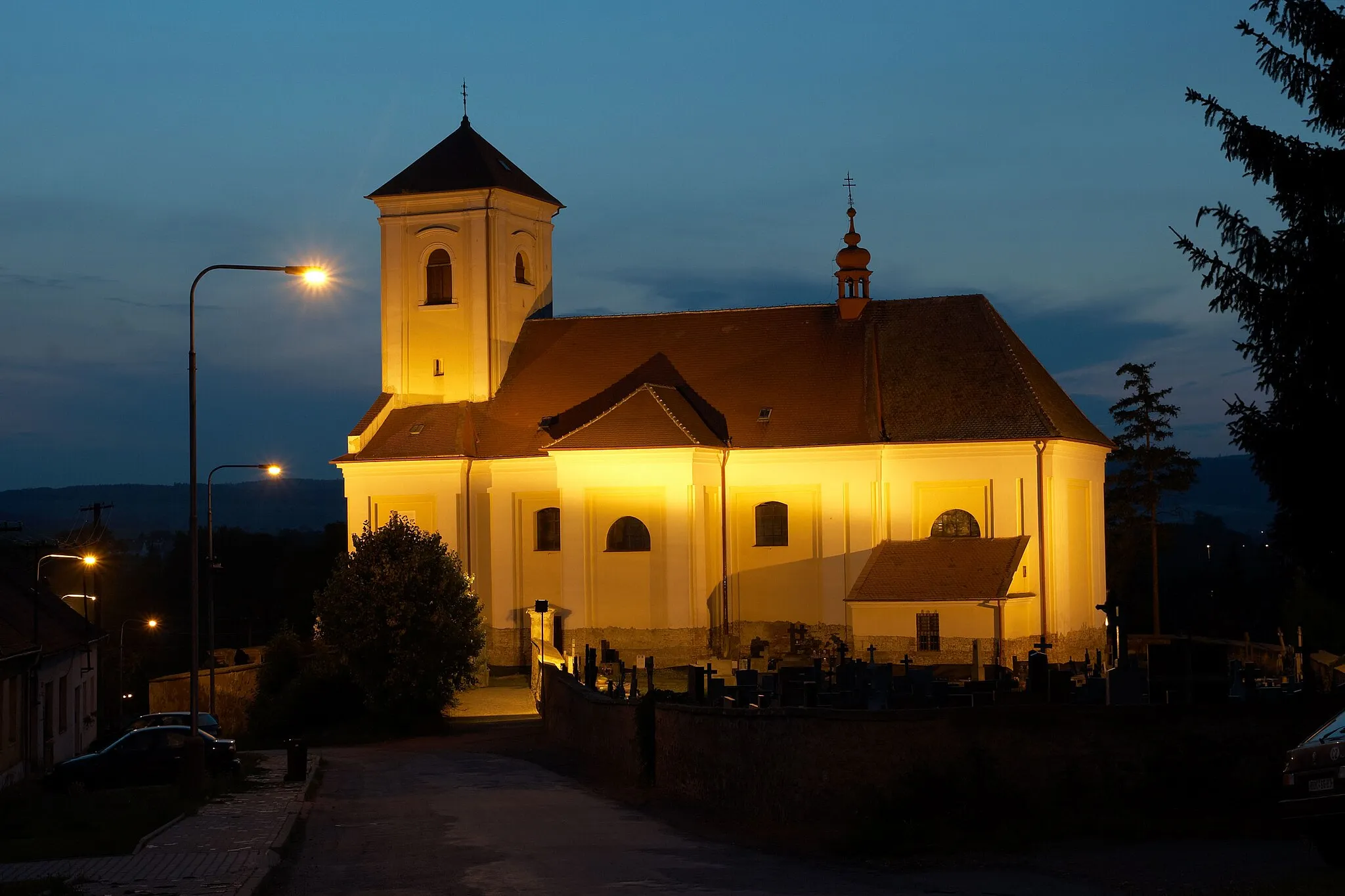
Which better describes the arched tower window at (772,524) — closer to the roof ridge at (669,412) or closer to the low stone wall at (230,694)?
the roof ridge at (669,412)

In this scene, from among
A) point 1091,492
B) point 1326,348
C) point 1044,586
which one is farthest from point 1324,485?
point 1091,492

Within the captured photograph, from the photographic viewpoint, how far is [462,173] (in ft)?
178

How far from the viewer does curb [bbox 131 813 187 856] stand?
18359 millimetres

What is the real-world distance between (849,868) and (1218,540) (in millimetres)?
164379

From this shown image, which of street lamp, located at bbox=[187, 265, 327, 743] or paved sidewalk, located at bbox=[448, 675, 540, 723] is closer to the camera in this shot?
street lamp, located at bbox=[187, 265, 327, 743]

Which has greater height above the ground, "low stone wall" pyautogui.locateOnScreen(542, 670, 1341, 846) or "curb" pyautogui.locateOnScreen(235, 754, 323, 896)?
"low stone wall" pyautogui.locateOnScreen(542, 670, 1341, 846)

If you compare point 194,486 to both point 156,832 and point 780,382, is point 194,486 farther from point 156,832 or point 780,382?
point 780,382

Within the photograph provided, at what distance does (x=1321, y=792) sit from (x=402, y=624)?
2958 cm

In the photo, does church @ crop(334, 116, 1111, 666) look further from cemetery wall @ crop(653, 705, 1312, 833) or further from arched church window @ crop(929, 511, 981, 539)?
cemetery wall @ crop(653, 705, 1312, 833)

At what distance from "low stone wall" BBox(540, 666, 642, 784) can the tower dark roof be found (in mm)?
22655

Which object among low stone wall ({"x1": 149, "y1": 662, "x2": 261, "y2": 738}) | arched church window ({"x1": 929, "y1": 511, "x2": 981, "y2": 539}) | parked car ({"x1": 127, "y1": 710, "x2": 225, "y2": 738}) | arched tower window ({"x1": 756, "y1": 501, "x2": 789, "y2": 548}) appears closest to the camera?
parked car ({"x1": 127, "y1": 710, "x2": 225, "y2": 738})

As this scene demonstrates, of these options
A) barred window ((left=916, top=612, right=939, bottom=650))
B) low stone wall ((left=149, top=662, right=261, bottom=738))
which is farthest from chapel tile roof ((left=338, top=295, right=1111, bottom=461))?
low stone wall ((left=149, top=662, right=261, bottom=738))

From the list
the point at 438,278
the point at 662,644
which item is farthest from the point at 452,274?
the point at 662,644

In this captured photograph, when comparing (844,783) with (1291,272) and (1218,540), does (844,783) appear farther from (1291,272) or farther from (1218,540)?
(1218,540)
